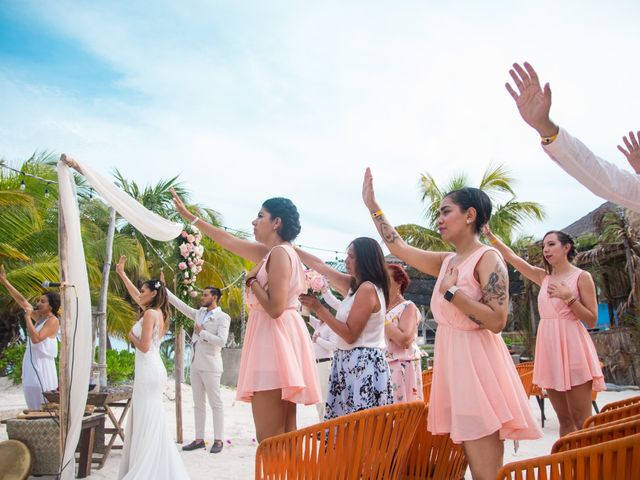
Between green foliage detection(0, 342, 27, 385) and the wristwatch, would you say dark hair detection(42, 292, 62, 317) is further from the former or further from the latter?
green foliage detection(0, 342, 27, 385)

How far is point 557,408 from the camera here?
530cm

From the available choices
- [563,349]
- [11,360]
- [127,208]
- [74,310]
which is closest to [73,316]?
[74,310]

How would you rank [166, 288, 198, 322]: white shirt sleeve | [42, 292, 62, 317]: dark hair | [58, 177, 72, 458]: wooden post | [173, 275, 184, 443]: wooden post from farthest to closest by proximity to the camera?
[173, 275, 184, 443]: wooden post → [166, 288, 198, 322]: white shirt sleeve → [42, 292, 62, 317]: dark hair → [58, 177, 72, 458]: wooden post

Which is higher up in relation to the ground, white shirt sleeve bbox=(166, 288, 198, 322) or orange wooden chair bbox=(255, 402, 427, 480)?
white shirt sleeve bbox=(166, 288, 198, 322)

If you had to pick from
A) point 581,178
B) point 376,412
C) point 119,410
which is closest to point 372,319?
point 376,412

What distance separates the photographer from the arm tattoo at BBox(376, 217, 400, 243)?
3514mm

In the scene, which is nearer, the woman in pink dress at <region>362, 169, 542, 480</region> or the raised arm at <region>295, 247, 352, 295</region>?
the woman in pink dress at <region>362, 169, 542, 480</region>

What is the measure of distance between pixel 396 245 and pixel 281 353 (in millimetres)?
988

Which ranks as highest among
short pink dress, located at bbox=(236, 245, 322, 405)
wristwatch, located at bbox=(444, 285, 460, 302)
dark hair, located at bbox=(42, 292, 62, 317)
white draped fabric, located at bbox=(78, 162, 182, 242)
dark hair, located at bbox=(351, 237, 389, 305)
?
white draped fabric, located at bbox=(78, 162, 182, 242)

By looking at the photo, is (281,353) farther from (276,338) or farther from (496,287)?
(496,287)

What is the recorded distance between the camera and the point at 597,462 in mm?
1786

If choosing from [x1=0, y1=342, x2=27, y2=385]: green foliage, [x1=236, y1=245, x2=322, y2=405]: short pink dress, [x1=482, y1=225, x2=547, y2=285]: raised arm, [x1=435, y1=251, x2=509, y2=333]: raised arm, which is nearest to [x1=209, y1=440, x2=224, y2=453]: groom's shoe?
[x1=236, y1=245, x2=322, y2=405]: short pink dress

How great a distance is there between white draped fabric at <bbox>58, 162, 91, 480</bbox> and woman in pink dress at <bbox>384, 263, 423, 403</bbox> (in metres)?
2.62

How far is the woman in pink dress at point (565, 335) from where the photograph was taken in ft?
16.8
